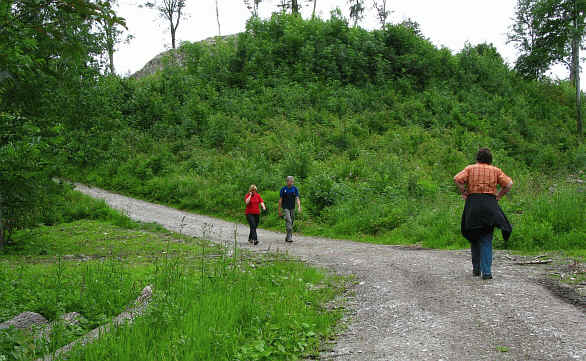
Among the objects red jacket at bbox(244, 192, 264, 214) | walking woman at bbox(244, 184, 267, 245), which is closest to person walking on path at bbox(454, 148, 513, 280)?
walking woman at bbox(244, 184, 267, 245)

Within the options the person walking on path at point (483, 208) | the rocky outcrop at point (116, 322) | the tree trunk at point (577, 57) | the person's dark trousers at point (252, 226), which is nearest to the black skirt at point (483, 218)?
the person walking on path at point (483, 208)

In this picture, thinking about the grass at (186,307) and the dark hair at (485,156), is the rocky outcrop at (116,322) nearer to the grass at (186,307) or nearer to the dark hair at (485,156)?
the grass at (186,307)

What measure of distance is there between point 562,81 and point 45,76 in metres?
42.5

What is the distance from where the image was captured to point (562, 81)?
39188 millimetres

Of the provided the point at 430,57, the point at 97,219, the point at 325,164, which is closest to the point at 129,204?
the point at 97,219

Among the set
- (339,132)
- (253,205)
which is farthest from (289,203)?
(339,132)

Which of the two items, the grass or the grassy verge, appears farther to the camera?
the grassy verge

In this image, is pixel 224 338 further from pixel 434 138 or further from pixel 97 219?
pixel 434 138

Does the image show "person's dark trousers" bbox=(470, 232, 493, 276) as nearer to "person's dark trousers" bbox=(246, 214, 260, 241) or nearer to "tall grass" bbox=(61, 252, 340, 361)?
"tall grass" bbox=(61, 252, 340, 361)

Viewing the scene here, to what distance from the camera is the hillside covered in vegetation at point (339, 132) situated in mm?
13383

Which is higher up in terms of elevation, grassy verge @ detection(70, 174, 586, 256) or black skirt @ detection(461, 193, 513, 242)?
black skirt @ detection(461, 193, 513, 242)

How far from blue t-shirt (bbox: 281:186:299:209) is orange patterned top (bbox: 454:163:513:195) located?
7.08m

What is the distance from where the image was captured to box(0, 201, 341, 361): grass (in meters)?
4.56

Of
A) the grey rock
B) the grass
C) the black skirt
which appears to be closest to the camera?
the grass
